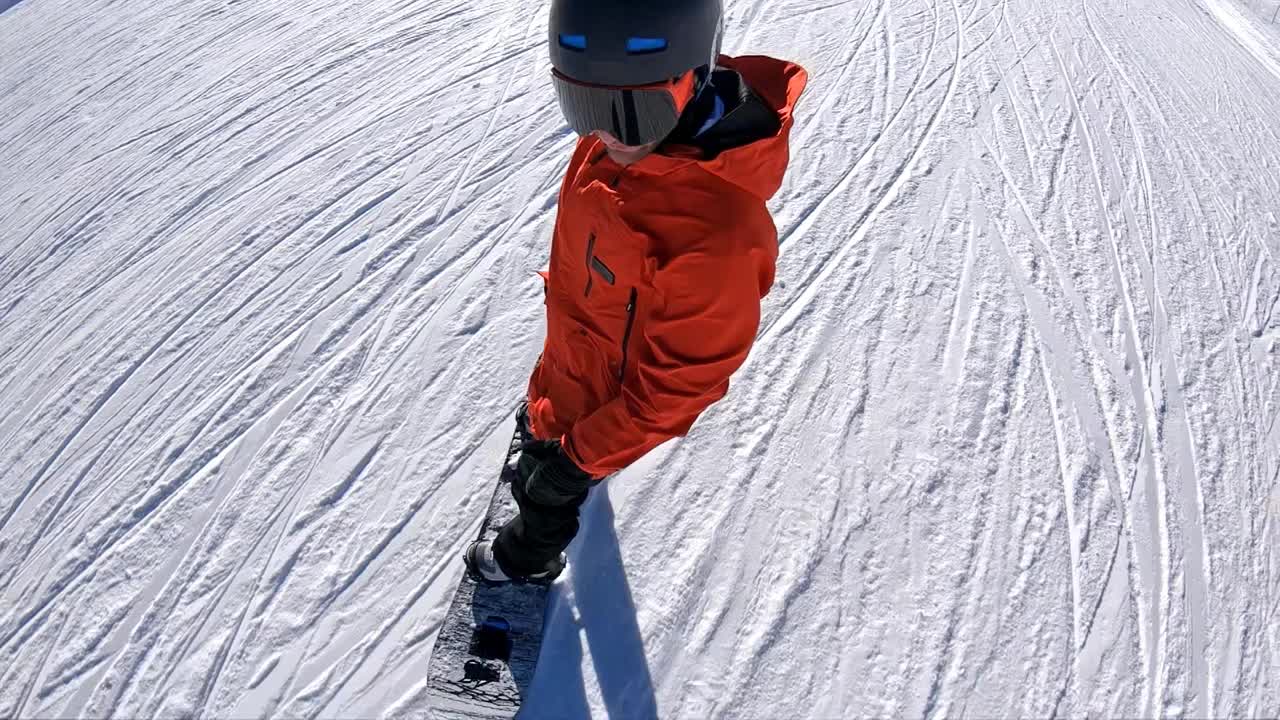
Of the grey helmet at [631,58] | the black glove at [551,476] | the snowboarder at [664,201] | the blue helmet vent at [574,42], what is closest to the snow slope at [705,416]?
the black glove at [551,476]

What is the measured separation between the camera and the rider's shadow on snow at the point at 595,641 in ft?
8.68

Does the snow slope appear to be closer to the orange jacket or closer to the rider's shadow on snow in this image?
the rider's shadow on snow

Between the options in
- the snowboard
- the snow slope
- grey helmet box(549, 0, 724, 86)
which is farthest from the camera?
the snow slope

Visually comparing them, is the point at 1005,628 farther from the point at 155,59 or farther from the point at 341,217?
the point at 155,59

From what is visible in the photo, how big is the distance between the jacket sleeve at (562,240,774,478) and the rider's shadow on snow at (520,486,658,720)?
88 cm

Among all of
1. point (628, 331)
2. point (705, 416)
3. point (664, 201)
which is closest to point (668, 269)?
point (664, 201)

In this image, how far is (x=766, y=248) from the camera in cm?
200

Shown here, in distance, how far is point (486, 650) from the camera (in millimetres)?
2682

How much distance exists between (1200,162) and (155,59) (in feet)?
23.7

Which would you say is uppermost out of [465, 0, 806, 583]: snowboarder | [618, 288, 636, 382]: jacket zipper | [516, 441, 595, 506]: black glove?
[465, 0, 806, 583]: snowboarder

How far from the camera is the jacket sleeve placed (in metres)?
1.91

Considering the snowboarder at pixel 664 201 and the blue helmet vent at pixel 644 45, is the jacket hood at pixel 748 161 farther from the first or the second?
the blue helmet vent at pixel 644 45

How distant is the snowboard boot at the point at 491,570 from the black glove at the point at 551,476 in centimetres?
41

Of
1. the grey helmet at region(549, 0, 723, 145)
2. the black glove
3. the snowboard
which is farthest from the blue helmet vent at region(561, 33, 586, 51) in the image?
the snowboard
